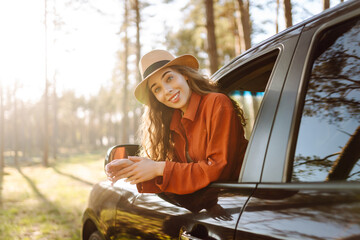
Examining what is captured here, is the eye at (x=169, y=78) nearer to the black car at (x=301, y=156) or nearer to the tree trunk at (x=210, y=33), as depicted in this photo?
the black car at (x=301, y=156)

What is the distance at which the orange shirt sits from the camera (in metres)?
1.72

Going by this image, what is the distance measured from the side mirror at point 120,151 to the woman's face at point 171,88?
1.30ft

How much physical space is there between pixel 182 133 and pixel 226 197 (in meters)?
0.73

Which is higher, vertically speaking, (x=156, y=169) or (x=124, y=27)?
(x=124, y=27)

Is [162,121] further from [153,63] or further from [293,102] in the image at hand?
[293,102]

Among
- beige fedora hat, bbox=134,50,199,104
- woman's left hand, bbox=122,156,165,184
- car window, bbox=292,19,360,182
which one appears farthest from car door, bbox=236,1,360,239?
beige fedora hat, bbox=134,50,199,104

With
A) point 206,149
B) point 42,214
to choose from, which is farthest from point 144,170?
point 42,214

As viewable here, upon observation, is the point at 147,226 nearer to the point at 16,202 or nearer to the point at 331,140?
the point at 331,140

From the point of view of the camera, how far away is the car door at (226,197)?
56.5 inches

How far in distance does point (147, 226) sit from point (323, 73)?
1195 mm

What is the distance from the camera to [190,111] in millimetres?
2053

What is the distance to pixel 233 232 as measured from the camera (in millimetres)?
1330

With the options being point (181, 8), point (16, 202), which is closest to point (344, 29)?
point (16, 202)

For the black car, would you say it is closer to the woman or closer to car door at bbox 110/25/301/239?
car door at bbox 110/25/301/239
